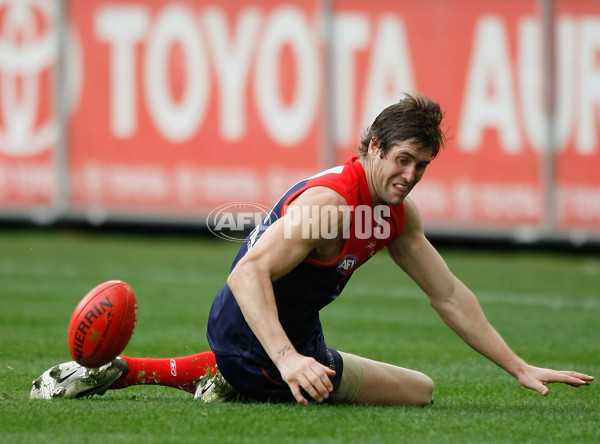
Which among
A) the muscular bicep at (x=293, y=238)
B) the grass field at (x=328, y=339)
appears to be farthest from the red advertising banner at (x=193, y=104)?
the muscular bicep at (x=293, y=238)

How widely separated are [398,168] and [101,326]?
1.66 meters

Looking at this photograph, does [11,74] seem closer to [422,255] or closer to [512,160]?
[512,160]

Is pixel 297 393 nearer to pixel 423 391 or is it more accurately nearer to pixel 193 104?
pixel 423 391

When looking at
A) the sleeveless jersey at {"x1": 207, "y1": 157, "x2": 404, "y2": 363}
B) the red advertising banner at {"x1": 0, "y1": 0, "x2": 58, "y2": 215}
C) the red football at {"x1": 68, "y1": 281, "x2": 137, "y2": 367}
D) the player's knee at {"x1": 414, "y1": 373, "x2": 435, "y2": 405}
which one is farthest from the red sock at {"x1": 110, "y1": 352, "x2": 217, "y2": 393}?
the red advertising banner at {"x1": 0, "y1": 0, "x2": 58, "y2": 215}

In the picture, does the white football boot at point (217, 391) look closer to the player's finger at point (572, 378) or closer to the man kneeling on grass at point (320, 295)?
the man kneeling on grass at point (320, 295)

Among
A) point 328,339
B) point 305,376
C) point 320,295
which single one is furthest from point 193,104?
point 305,376

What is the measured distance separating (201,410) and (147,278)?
7.27m

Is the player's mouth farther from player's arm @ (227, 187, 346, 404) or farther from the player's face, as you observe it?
player's arm @ (227, 187, 346, 404)

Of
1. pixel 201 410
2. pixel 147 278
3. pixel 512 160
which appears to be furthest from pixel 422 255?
pixel 512 160

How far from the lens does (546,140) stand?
602 inches

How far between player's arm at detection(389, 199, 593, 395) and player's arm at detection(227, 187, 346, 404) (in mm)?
745

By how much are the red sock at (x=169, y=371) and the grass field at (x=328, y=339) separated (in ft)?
0.30

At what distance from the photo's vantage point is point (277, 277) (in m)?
5.34

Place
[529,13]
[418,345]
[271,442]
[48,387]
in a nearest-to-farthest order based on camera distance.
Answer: [271,442], [48,387], [418,345], [529,13]
